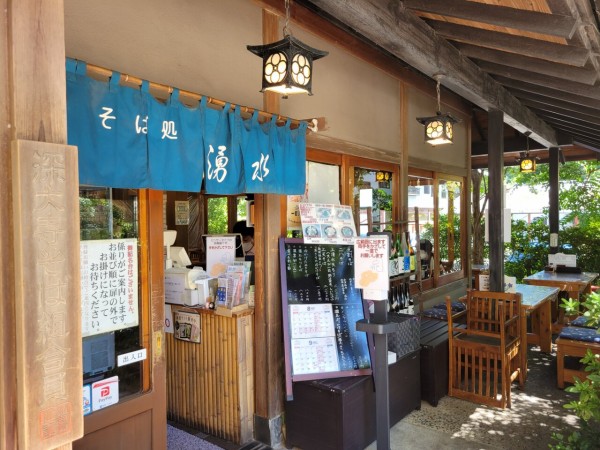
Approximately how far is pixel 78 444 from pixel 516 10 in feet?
16.6

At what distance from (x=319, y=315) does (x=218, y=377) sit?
126cm

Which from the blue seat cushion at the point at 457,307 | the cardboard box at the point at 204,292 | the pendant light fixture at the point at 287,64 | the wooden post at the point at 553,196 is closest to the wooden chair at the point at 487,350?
the blue seat cushion at the point at 457,307

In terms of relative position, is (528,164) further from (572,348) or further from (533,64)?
(533,64)

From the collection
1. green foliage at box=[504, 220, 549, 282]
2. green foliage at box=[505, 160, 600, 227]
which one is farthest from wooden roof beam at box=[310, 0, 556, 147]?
green foliage at box=[505, 160, 600, 227]

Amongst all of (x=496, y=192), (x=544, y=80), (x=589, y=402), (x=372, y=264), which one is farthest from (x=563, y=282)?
(x=372, y=264)

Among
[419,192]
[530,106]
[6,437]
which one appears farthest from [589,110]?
[6,437]

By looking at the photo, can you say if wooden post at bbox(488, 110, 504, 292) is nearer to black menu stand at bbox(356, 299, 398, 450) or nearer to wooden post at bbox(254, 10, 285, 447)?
black menu stand at bbox(356, 299, 398, 450)

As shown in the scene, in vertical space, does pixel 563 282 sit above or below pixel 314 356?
above

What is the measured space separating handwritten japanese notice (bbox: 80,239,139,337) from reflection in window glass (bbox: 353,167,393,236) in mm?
3551

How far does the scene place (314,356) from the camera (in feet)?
15.3

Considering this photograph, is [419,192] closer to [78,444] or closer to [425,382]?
[425,382]

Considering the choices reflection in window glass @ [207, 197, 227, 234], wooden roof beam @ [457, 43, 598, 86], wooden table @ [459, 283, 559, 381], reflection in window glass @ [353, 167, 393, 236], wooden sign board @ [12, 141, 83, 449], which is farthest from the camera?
reflection in window glass @ [207, 197, 227, 234]

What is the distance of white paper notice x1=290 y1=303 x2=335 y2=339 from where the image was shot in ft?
15.5

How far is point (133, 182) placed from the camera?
3.10 metres
